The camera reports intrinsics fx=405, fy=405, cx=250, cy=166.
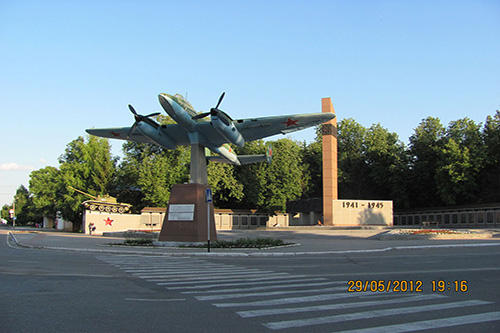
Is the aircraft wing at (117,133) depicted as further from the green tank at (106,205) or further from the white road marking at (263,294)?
the green tank at (106,205)

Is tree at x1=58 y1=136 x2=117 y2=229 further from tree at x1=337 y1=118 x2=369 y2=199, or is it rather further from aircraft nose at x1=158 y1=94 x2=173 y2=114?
tree at x1=337 y1=118 x2=369 y2=199

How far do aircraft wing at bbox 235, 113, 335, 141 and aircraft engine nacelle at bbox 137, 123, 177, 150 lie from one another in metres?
4.97

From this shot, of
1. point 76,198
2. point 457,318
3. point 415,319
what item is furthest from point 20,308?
point 76,198

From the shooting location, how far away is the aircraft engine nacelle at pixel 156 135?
939 inches

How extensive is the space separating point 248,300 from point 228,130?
51.0 feet

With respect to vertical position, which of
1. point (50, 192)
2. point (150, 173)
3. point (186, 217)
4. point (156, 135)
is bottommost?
point (186, 217)

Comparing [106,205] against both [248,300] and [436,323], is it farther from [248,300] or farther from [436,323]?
[436,323]

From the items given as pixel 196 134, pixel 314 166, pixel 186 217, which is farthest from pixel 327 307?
pixel 314 166

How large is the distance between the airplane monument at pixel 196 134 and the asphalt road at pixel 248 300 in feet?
37.2

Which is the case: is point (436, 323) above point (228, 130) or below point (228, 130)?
below

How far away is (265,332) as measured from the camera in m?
5.15

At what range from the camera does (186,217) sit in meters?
23.4

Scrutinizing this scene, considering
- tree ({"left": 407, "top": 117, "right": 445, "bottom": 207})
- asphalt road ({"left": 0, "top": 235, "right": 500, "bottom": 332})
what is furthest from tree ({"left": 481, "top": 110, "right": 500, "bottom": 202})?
asphalt road ({"left": 0, "top": 235, "right": 500, "bottom": 332})

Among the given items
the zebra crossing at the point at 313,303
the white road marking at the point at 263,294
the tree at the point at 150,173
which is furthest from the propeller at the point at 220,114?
the tree at the point at 150,173
